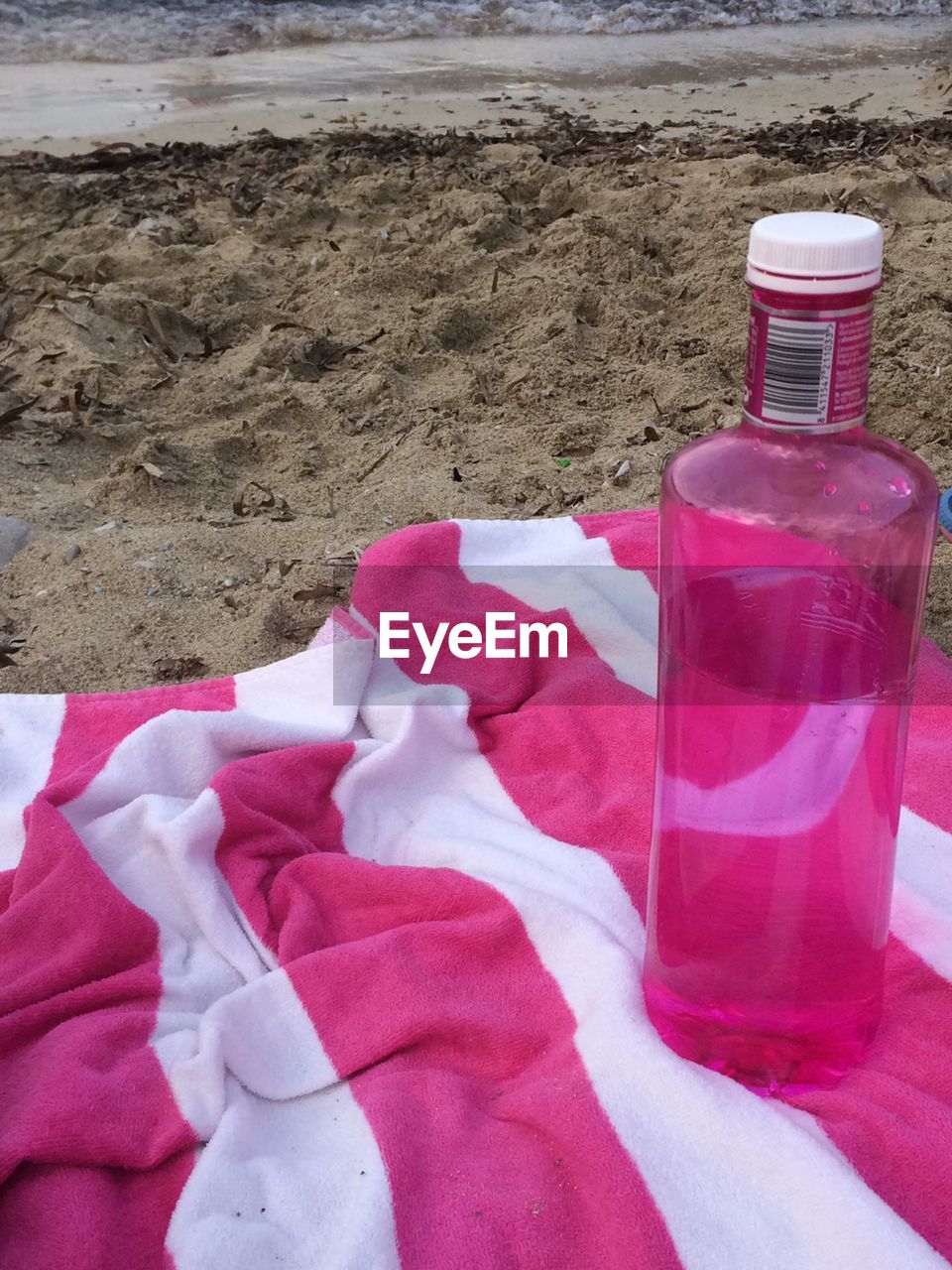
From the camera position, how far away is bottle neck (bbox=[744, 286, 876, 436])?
1141 millimetres

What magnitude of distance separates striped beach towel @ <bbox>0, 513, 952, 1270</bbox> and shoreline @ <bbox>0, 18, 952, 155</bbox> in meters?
4.35

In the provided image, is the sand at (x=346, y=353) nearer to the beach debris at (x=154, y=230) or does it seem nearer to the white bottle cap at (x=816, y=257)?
the beach debris at (x=154, y=230)

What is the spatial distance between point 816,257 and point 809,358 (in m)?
0.09

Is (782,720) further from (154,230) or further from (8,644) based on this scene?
(154,230)

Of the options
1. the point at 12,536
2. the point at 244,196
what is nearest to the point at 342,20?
the point at 244,196

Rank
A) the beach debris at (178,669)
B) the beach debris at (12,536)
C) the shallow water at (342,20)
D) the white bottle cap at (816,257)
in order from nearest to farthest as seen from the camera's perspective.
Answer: the white bottle cap at (816,257), the beach debris at (178,669), the beach debris at (12,536), the shallow water at (342,20)

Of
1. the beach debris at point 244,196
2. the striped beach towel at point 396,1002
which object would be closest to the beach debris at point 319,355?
the beach debris at point 244,196

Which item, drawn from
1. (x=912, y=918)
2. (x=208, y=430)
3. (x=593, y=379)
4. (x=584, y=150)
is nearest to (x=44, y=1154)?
(x=912, y=918)

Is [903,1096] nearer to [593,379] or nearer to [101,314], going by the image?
[593,379]

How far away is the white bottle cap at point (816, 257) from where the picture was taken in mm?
1115

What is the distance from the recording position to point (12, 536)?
290 centimetres

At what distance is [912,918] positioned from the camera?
1.68 meters

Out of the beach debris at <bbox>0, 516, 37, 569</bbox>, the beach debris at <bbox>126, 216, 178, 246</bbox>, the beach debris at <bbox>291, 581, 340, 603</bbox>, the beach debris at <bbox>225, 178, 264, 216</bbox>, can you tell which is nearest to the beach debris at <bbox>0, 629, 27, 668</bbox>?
the beach debris at <bbox>0, 516, 37, 569</bbox>

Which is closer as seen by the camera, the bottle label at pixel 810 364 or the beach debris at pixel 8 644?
the bottle label at pixel 810 364
